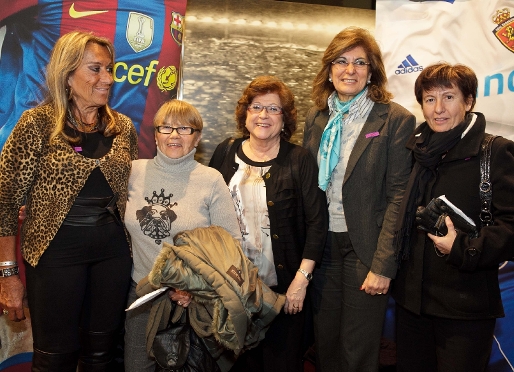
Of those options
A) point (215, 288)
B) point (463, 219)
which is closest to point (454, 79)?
point (463, 219)

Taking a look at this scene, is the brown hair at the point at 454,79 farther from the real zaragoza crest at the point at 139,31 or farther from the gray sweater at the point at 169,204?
the real zaragoza crest at the point at 139,31

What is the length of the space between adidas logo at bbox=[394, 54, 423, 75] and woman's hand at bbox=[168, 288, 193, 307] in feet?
7.16

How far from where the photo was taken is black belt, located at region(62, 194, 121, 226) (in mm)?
2184

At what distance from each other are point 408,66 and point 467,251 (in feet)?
5.55

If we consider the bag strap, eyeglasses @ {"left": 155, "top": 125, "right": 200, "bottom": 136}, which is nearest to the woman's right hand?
eyeglasses @ {"left": 155, "top": 125, "right": 200, "bottom": 136}

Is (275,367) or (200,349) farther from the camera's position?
(275,367)

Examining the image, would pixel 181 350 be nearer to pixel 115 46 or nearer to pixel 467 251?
pixel 467 251

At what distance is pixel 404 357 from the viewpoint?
2.33 m

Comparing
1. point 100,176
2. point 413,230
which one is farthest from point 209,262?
point 413,230

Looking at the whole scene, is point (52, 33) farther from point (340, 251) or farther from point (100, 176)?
point (340, 251)

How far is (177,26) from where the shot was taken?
3.10 m

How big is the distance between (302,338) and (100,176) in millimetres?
1506

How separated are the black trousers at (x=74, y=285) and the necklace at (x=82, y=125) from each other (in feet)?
1.66

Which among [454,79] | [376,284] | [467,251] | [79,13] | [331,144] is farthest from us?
[79,13]
